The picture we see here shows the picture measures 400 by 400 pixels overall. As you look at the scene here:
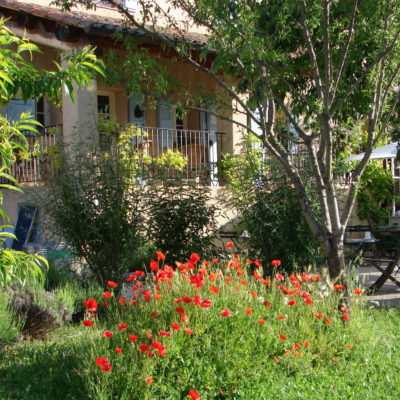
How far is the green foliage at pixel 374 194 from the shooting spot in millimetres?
14539

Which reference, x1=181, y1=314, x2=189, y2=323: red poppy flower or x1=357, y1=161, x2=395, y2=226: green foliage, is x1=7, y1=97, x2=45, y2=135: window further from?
x1=181, y1=314, x2=189, y2=323: red poppy flower

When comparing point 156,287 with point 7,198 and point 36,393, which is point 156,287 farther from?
point 7,198

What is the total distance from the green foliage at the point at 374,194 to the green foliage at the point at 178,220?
698 cm

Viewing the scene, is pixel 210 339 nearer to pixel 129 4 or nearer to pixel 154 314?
pixel 154 314

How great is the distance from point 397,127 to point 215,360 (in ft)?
18.2

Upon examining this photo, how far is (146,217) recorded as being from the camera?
8344 mm

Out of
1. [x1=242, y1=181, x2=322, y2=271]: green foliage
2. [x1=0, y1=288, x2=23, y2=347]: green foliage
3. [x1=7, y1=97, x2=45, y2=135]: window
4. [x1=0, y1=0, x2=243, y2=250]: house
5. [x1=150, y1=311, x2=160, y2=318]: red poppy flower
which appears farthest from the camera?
[x1=7, y1=97, x2=45, y2=135]: window

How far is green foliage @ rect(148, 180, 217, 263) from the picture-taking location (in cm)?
833

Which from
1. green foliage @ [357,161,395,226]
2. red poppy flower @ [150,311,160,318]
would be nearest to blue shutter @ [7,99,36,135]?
green foliage @ [357,161,395,226]

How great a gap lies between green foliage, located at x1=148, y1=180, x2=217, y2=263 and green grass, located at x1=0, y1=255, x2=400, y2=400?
3.03 meters

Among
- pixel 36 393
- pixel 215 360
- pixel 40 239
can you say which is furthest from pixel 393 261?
pixel 40 239

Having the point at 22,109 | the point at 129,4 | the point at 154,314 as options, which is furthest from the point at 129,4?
the point at 154,314

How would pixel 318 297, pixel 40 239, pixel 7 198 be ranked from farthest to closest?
pixel 7 198, pixel 40 239, pixel 318 297

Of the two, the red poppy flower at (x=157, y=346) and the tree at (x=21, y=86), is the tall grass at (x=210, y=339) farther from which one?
the tree at (x=21, y=86)
